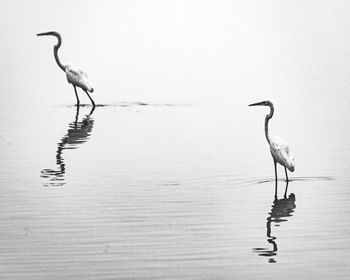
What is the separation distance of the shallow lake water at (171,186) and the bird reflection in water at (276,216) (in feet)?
0.12

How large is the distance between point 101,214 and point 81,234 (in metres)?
1.42

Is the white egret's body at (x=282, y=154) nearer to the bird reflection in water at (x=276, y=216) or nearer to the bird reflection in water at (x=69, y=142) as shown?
the bird reflection in water at (x=276, y=216)

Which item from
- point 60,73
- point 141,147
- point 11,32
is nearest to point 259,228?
point 141,147

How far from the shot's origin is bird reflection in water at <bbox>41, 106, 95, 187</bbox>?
17950mm

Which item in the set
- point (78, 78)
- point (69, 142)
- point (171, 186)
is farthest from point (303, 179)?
point (78, 78)

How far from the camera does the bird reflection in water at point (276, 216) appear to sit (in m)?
12.2

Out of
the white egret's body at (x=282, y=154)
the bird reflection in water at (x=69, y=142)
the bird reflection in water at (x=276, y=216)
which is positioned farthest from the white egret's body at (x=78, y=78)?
the bird reflection in water at (x=276, y=216)

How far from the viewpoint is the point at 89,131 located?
25.2 metres

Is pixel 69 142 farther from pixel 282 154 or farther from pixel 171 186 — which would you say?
pixel 282 154

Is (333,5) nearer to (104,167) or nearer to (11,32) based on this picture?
(11,32)

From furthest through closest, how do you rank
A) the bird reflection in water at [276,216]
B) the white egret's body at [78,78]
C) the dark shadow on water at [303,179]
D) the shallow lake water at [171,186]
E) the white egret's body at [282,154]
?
the white egret's body at [78,78] < the dark shadow on water at [303,179] < the white egret's body at [282,154] < the bird reflection in water at [276,216] < the shallow lake water at [171,186]

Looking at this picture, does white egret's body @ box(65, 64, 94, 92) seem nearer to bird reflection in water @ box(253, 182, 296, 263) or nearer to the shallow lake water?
the shallow lake water

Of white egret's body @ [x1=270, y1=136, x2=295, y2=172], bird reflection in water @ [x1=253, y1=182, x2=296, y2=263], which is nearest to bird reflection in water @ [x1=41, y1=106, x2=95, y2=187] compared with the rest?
white egret's body @ [x1=270, y1=136, x2=295, y2=172]

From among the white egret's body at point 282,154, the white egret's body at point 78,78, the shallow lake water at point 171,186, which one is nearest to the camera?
the shallow lake water at point 171,186
